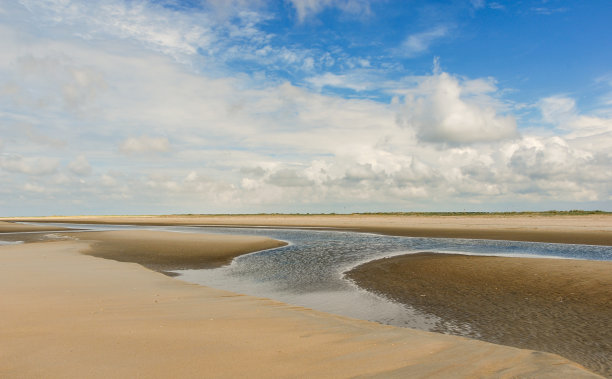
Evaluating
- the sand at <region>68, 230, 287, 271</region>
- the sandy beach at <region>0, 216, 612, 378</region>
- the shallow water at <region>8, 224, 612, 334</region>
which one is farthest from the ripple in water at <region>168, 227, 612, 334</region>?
the sandy beach at <region>0, 216, 612, 378</region>

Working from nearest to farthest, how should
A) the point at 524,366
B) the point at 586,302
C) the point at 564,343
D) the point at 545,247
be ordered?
the point at 524,366
the point at 564,343
the point at 586,302
the point at 545,247

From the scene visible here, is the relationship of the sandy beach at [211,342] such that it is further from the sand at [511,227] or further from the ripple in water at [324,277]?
the sand at [511,227]

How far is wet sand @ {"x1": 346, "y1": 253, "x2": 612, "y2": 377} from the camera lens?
8359mm

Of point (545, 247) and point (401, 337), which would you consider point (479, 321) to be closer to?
point (401, 337)

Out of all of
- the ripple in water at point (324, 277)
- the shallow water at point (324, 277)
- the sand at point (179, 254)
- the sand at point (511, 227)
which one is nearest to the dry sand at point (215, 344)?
the ripple in water at point (324, 277)

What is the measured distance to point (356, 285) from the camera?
15.0 meters

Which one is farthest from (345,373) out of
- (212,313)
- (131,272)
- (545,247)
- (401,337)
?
(545,247)

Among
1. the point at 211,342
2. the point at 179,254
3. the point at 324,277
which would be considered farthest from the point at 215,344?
the point at 179,254

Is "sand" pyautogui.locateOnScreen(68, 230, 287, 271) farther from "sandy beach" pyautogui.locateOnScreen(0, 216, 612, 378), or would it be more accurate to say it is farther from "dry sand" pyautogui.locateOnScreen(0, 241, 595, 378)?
"dry sand" pyautogui.locateOnScreen(0, 241, 595, 378)

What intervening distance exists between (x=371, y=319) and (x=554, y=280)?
9278 mm

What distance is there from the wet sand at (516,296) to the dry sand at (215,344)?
205cm

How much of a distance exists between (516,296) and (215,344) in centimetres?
1060

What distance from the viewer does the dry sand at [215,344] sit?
17.8ft

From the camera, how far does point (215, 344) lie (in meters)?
6.51
